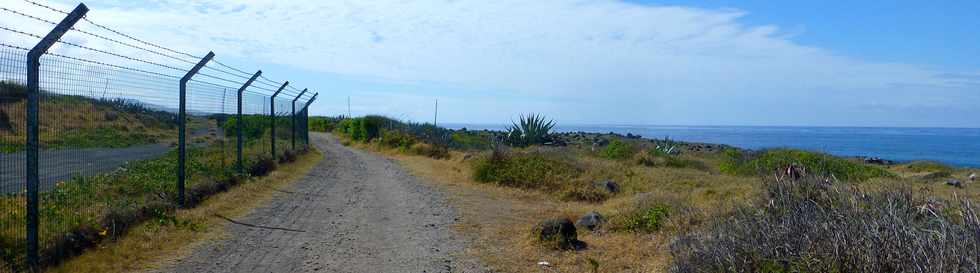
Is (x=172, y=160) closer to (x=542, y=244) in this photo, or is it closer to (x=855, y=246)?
(x=542, y=244)

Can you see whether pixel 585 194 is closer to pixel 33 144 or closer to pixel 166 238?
pixel 166 238

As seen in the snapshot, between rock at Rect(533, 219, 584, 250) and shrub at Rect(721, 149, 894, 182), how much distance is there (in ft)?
23.5

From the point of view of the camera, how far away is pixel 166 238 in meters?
8.22

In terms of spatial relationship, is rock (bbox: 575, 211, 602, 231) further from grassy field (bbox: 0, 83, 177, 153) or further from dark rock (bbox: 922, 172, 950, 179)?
dark rock (bbox: 922, 172, 950, 179)

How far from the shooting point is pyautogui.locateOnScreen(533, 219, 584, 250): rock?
8547 mm

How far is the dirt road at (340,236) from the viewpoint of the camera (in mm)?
7461

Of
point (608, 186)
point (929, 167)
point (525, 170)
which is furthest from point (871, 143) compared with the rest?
point (608, 186)

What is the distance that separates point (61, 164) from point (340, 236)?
115 inches

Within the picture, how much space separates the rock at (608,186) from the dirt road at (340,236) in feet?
9.26

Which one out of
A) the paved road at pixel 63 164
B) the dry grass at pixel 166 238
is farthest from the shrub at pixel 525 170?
the paved road at pixel 63 164

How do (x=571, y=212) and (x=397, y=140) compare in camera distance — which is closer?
(x=571, y=212)

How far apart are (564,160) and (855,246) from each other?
1257 centimetres

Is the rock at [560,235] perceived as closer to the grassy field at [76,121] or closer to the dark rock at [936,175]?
the grassy field at [76,121]

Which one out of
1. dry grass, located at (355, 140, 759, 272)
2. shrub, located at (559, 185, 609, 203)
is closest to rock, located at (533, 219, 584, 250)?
dry grass, located at (355, 140, 759, 272)
